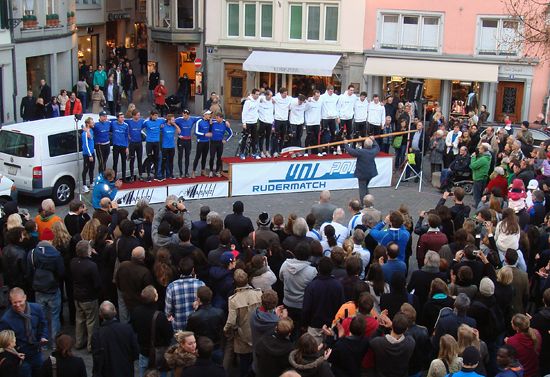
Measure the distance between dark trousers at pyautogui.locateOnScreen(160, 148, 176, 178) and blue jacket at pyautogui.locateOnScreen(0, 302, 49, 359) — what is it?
10.9 metres

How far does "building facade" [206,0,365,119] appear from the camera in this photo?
107ft

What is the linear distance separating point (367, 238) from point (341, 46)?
20933 mm

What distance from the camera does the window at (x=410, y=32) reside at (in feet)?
105

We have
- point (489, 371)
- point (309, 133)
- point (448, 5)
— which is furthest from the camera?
point (448, 5)

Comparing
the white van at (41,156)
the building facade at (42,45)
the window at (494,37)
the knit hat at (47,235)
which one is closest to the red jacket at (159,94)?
the building facade at (42,45)

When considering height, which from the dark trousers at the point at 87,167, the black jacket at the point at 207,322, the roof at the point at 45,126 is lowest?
the dark trousers at the point at 87,167

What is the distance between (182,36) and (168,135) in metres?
14.9

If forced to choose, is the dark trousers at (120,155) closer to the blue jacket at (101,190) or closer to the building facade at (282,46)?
the blue jacket at (101,190)

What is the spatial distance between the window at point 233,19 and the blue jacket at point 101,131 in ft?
49.9

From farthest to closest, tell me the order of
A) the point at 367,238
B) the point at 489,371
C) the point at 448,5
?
the point at 448,5
the point at 367,238
the point at 489,371

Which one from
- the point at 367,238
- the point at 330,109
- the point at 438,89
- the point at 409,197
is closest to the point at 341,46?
the point at 438,89

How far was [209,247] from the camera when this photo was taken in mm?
12031

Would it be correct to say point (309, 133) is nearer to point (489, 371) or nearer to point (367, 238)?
point (367, 238)

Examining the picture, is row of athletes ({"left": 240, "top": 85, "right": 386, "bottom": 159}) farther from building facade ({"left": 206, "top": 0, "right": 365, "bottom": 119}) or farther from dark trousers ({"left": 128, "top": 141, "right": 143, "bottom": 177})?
building facade ({"left": 206, "top": 0, "right": 365, "bottom": 119})
